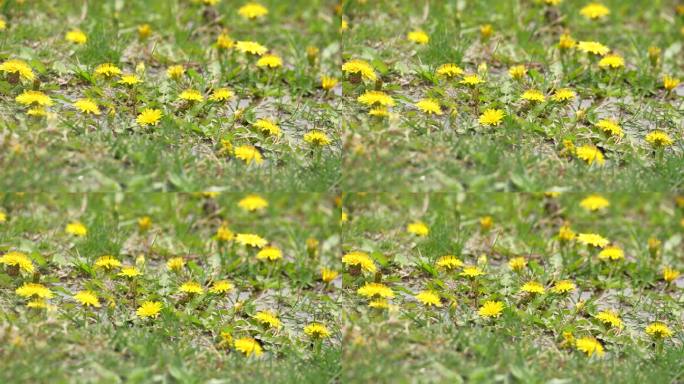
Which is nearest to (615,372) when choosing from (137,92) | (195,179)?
(195,179)

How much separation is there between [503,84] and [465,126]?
34 cm

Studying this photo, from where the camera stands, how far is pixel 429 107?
480cm

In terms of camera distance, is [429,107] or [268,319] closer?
[268,319]

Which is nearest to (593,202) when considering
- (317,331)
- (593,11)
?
(593,11)

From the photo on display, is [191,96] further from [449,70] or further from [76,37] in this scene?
[449,70]

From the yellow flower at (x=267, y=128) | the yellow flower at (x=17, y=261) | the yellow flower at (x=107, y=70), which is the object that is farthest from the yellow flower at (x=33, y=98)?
the yellow flower at (x=267, y=128)

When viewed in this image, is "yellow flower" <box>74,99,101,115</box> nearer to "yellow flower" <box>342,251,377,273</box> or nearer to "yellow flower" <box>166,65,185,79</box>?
"yellow flower" <box>166,65,185,79</box>

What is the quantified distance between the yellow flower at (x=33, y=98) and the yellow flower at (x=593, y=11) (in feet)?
8.28

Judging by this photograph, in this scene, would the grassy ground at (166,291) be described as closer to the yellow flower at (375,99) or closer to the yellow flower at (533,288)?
the yellow flower at (375,99)

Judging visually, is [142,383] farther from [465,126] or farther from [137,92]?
[465,126]

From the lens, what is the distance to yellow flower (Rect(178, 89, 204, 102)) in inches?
189

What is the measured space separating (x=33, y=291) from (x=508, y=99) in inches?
88.1

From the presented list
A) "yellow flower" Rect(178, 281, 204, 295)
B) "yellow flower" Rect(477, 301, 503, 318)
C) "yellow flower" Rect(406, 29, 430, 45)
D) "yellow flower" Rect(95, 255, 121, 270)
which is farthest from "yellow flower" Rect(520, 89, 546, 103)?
"yellow flower" Rect(95, 255, 121, 270)

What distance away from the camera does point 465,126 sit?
480 cm
